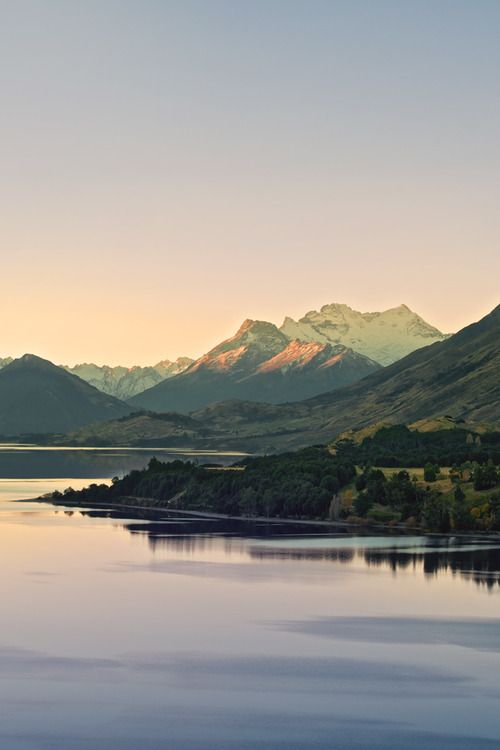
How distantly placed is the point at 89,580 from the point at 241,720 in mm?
81833

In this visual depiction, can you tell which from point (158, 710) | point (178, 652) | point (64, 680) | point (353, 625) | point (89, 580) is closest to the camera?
point (158, 710)

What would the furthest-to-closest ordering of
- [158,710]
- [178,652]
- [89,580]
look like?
[89,580], [178,652], [158,710]

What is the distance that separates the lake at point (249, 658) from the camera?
9625cm

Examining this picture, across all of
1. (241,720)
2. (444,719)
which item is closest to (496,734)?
(444,719)

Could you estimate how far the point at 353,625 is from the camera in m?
144

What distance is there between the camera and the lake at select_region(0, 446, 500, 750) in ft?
316

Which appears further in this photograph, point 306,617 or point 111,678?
point 306,617

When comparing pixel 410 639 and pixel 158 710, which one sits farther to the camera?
pixel 410 639

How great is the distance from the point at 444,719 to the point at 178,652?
3470 centimetres

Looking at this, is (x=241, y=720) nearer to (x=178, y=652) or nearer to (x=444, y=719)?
(x=444, y=719)

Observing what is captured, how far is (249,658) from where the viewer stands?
124312 mm

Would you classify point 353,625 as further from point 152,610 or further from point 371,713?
point 371,713

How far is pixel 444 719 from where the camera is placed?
100 m

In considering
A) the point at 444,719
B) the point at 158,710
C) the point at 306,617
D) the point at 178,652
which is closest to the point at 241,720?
the point at 158,710
